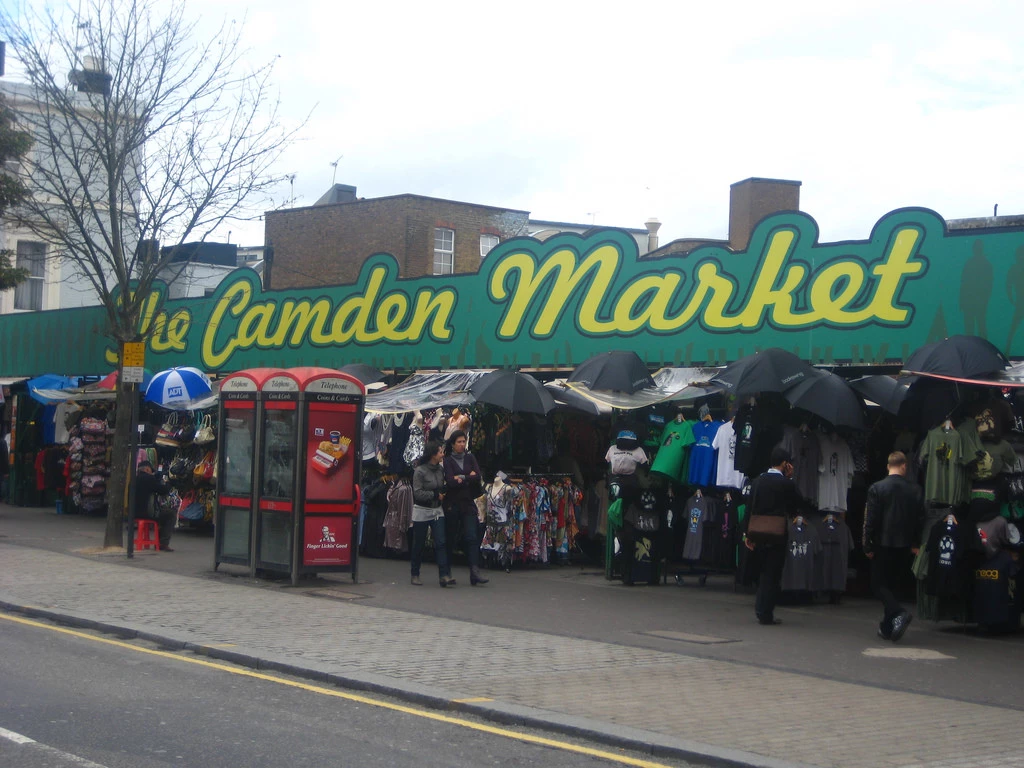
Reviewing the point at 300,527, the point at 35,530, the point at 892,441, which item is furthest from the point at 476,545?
the point at 35,530

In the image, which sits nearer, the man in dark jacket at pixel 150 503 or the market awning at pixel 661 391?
the market awning at pixel 661 391

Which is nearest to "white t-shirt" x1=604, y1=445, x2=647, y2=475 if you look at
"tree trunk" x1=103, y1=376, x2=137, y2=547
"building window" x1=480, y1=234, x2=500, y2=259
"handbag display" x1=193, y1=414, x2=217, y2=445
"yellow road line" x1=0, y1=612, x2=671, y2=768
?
"yellow road line" x1=0, y1=612, x2=671, y2=768

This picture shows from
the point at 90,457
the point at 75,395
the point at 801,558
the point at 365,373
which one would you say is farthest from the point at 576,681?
the point at 75,395

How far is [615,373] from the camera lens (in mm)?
15758

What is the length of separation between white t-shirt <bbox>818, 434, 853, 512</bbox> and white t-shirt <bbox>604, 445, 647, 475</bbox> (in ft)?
7.53

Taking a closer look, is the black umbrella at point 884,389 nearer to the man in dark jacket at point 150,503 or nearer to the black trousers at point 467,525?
the black trousers at point 467,525

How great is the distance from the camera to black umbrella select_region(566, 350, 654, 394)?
1565 cm

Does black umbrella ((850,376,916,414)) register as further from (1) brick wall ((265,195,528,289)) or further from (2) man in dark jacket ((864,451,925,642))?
(1) brick wall ((265,195,528,289))

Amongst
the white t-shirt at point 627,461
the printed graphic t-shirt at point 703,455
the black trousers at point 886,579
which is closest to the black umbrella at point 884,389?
the printed graphic t-shirt at point 703,455

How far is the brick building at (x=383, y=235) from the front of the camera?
47.0m

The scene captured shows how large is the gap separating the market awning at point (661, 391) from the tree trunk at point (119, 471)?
23.5ft

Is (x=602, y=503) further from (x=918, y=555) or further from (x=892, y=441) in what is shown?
(x=918, y=555)

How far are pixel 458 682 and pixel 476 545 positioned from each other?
6.14m

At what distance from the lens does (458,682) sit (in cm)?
886
